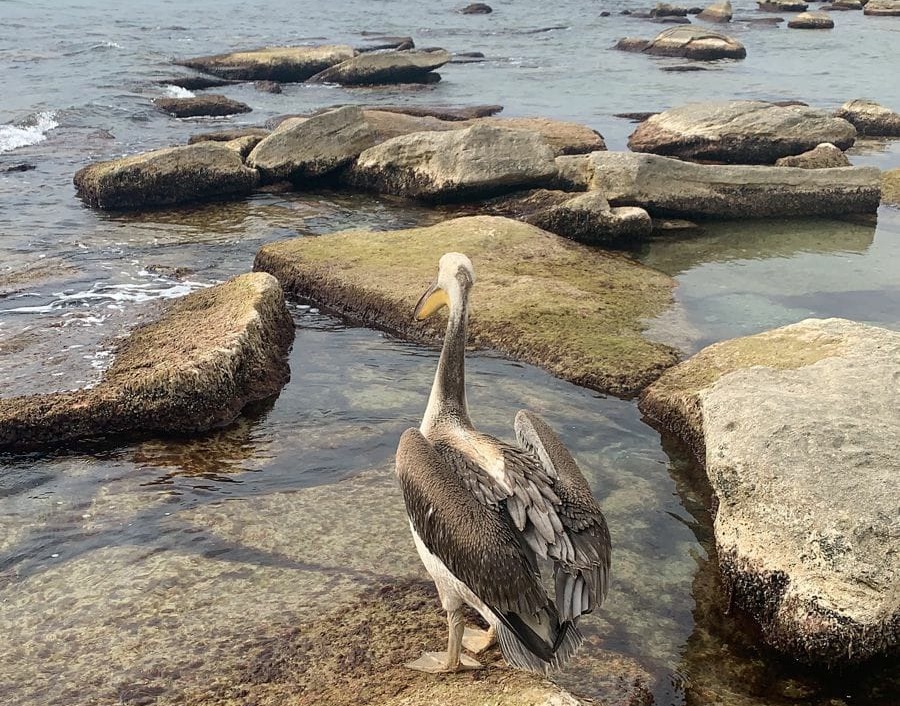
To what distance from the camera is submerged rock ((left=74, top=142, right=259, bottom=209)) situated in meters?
12.6

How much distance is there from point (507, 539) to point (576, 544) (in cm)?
31

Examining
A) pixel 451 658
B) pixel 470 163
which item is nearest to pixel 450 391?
pixel 451 658

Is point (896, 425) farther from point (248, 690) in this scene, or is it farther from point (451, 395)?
point (248, 690)

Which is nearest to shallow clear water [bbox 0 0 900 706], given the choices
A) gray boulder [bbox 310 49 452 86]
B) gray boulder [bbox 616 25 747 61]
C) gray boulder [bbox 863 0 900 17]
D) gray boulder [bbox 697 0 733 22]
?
gray boulder [bbox 310 49 452 86]

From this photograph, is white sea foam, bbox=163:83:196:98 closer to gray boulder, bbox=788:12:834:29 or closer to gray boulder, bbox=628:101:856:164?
gray boulder, bbox=628:101:856:164

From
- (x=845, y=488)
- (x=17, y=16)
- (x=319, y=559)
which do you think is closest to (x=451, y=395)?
(x=319, y=559)

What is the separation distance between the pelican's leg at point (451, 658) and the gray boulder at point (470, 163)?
28.5 ft

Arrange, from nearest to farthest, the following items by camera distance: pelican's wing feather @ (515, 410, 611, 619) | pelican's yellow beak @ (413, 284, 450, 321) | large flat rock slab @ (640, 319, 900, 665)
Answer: pelican's wing feather @ (515, 410, 611, 619)
large flat rock slab @ (640, 319, 900, 665)
pelican's yellow beak @ (413, 284, 450, 321)

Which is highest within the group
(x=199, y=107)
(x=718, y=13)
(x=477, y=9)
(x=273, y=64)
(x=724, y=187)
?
(x=477, y=9)

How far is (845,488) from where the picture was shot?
16.0ft

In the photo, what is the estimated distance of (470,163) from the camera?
12.3m

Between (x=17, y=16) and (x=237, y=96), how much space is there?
58.3 ft

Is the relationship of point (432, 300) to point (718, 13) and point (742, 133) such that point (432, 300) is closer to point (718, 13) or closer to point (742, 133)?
point (742, 133)

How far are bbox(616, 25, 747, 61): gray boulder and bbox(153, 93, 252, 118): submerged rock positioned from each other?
1580 centimetres
